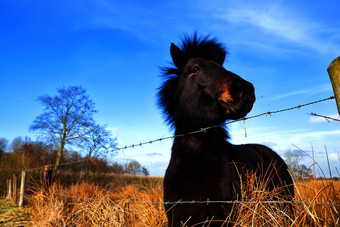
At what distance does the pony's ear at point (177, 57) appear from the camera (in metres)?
3.02

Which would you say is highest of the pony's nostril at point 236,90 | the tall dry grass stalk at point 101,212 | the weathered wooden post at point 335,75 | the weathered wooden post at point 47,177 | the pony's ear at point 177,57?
the pony's ear at point 177,57

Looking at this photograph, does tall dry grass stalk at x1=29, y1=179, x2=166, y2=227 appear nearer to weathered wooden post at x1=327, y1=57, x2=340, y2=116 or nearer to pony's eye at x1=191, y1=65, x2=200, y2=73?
pony's eye at x1=191, y1=65, x2=200, y2=73

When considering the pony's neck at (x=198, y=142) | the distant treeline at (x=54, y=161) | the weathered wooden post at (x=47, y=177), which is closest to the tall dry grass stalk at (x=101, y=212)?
the weathered wooden post at (x=47, y=177)

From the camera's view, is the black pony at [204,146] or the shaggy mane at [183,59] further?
the shaggy mane at [183,59]

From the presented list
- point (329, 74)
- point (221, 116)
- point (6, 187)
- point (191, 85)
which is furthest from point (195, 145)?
point (6, 187)

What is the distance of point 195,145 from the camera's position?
8.14 feet

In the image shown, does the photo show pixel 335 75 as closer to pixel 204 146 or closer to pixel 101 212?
pixel 204 146

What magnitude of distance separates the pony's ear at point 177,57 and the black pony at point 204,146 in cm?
16

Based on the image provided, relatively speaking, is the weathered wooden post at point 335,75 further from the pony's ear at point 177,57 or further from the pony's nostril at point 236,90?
the pony's ear at point 177,57

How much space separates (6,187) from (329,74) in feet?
43.0

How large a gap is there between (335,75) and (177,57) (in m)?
1.85

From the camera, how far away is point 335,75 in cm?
150

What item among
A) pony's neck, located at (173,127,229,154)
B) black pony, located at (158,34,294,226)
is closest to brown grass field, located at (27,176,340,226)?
black pony, located at (158,34,294,226)

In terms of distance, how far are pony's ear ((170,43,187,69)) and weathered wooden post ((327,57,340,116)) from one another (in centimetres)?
176
